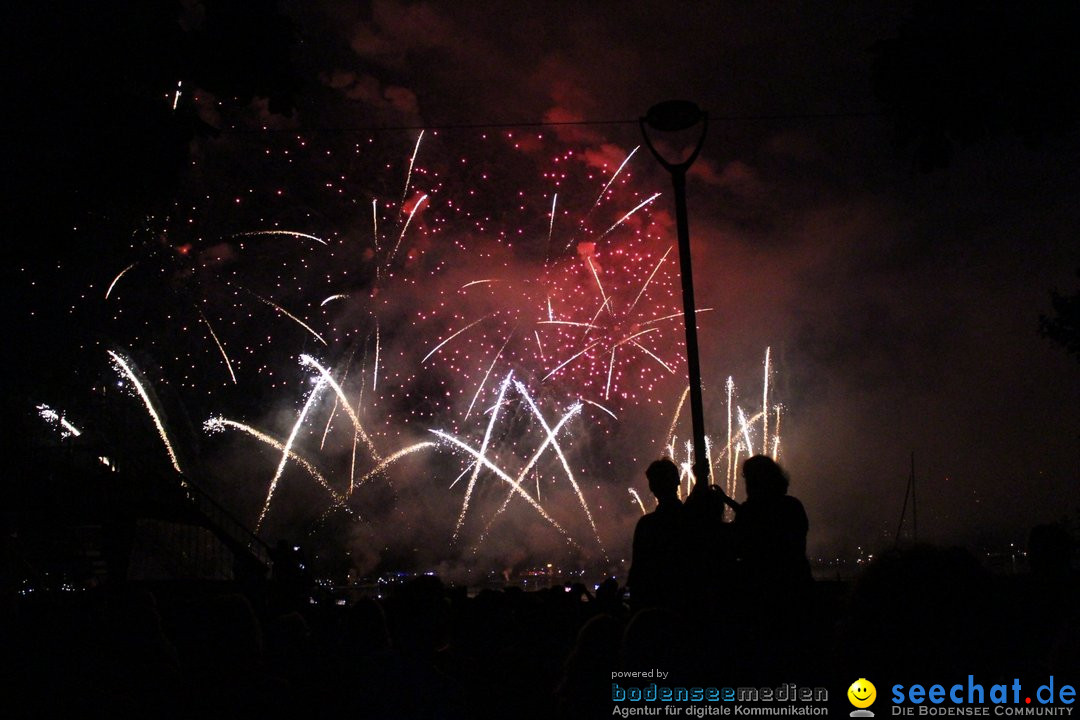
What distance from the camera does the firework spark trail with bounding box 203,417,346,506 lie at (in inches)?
1505

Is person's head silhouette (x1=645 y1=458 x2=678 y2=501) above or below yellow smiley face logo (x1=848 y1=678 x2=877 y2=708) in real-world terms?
above

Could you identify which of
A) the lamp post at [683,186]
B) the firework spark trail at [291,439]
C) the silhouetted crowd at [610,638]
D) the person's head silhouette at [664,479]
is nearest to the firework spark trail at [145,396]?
the firework spark trail at [291,439]

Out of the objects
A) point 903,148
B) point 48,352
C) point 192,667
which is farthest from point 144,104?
point 48,352

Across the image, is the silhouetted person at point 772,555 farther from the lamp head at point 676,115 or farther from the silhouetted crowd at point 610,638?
the lamp head at point 676,115

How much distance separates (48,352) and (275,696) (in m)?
17.4

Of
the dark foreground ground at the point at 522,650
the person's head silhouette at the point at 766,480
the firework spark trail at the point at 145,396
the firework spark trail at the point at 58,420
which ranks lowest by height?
the dark foreground ground at the point at 522,650

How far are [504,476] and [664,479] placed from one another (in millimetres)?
37953

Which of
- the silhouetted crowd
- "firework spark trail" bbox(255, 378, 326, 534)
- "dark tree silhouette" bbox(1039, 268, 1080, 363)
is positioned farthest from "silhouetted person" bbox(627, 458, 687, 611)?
"firework spark trail" bbox(255, 378, 326, 534)

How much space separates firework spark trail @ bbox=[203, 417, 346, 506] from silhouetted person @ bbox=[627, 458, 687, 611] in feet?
107

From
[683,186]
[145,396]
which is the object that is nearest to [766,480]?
[683,186]

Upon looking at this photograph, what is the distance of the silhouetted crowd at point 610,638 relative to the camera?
2602 mm

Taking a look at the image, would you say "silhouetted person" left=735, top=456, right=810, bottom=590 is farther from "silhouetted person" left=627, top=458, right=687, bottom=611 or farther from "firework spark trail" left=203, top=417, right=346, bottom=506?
"firework spark trail" left=203, top=417, right=346, bottom=506

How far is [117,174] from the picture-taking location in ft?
25.5

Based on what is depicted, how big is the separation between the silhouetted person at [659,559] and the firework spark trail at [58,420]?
21602 millimetres
